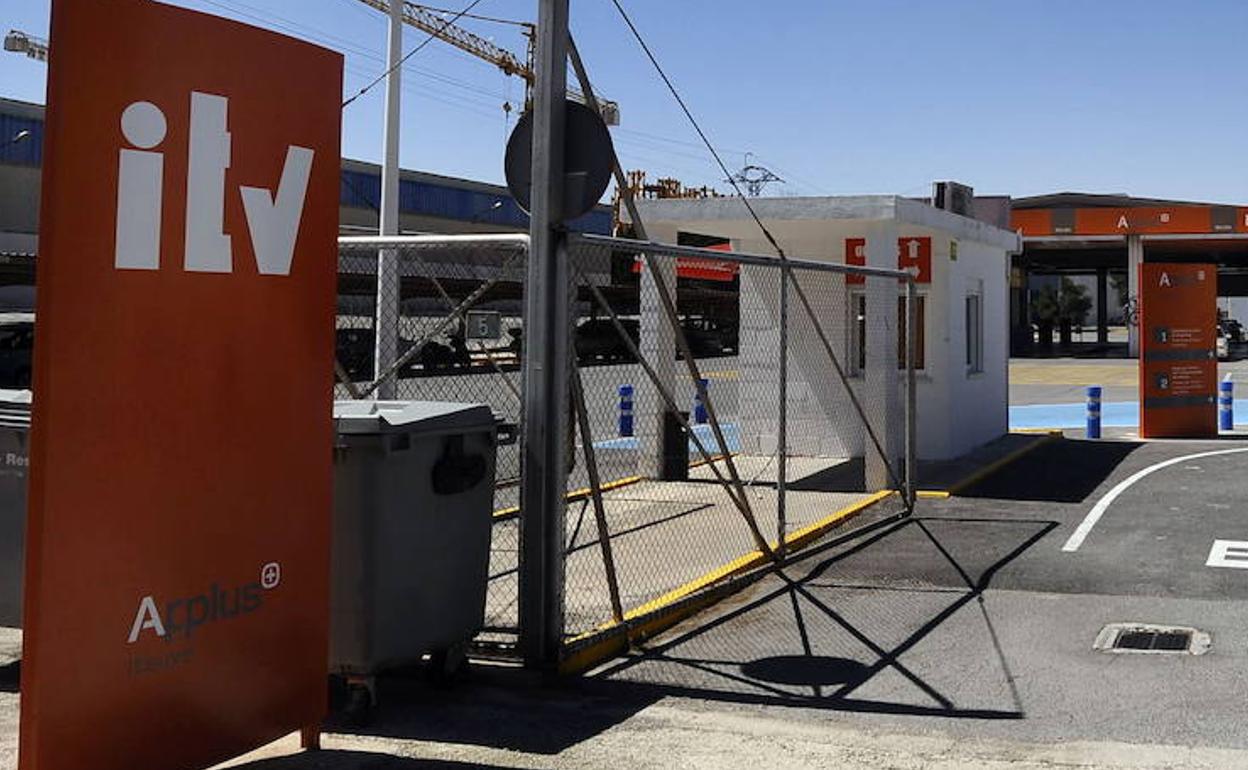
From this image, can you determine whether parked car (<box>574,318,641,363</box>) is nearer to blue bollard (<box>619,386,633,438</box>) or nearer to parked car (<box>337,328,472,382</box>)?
parked car (<box>337,328,472,382</box>)

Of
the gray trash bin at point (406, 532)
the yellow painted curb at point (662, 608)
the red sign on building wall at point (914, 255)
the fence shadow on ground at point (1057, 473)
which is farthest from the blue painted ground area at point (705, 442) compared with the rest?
the gray trash bin at point (406, 532)

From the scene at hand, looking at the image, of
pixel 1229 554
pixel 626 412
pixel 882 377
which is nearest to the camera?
pixel 1229 554

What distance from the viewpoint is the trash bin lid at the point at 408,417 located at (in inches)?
218

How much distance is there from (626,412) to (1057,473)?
5739mm

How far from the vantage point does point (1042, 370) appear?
4081 centimetres

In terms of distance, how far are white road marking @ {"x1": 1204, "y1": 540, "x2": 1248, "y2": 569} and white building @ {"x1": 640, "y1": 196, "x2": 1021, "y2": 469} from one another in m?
4.64

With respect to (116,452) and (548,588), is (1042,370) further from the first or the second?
(116,452)

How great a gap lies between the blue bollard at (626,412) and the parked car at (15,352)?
37.6 ft

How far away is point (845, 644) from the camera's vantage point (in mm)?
7059

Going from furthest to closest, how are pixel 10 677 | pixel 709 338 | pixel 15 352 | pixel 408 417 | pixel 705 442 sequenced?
1. pixel 15 352
2. pixel 709 338
3. pixel 705 442
4. pixel 10 677
5. pixel 408 417

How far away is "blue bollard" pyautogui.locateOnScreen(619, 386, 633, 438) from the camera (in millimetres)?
17406

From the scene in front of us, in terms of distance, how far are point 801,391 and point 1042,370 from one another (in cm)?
2804

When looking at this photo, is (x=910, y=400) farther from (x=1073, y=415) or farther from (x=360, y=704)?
(x=1073, y=415)

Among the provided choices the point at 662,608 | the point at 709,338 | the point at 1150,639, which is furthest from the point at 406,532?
the point at 709,338
